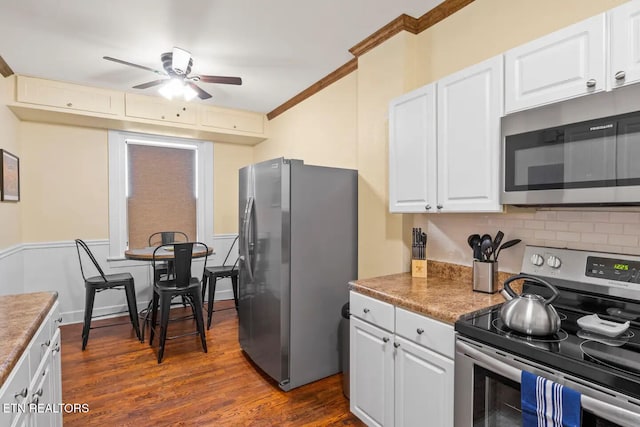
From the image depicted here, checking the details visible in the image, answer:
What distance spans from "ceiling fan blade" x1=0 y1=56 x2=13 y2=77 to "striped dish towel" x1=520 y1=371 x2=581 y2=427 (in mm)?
4470

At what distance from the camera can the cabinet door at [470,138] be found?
1.65m

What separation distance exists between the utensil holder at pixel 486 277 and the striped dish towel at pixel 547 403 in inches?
29.2

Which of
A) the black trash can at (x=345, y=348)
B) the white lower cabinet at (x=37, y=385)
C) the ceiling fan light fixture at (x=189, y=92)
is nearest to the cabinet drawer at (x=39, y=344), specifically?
the white lower cabinet at (x=37, y=385)

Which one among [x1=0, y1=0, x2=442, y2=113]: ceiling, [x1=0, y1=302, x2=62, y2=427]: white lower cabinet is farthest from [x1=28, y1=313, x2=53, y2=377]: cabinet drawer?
[x1=0, y1=0, x2=442, y2=113]: ceiling

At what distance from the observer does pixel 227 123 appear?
14.9 feet

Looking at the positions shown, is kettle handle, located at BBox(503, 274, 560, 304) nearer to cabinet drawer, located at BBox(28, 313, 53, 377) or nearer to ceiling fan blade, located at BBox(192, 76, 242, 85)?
cabinet drawer, located at BBox(28, 313, 53, 377)

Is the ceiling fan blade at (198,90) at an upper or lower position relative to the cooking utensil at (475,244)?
upper

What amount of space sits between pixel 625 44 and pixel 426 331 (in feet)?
4.48

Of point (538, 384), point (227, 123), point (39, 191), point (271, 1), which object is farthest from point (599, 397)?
point (39, 191)

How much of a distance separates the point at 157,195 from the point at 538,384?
180 inches

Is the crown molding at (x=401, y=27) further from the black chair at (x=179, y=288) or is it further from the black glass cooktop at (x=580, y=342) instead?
the black chair at (x=179, y=288)

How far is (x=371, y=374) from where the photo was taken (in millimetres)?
1923

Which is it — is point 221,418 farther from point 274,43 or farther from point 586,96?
point 274,43

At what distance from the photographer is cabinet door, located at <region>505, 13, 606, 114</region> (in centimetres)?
130
